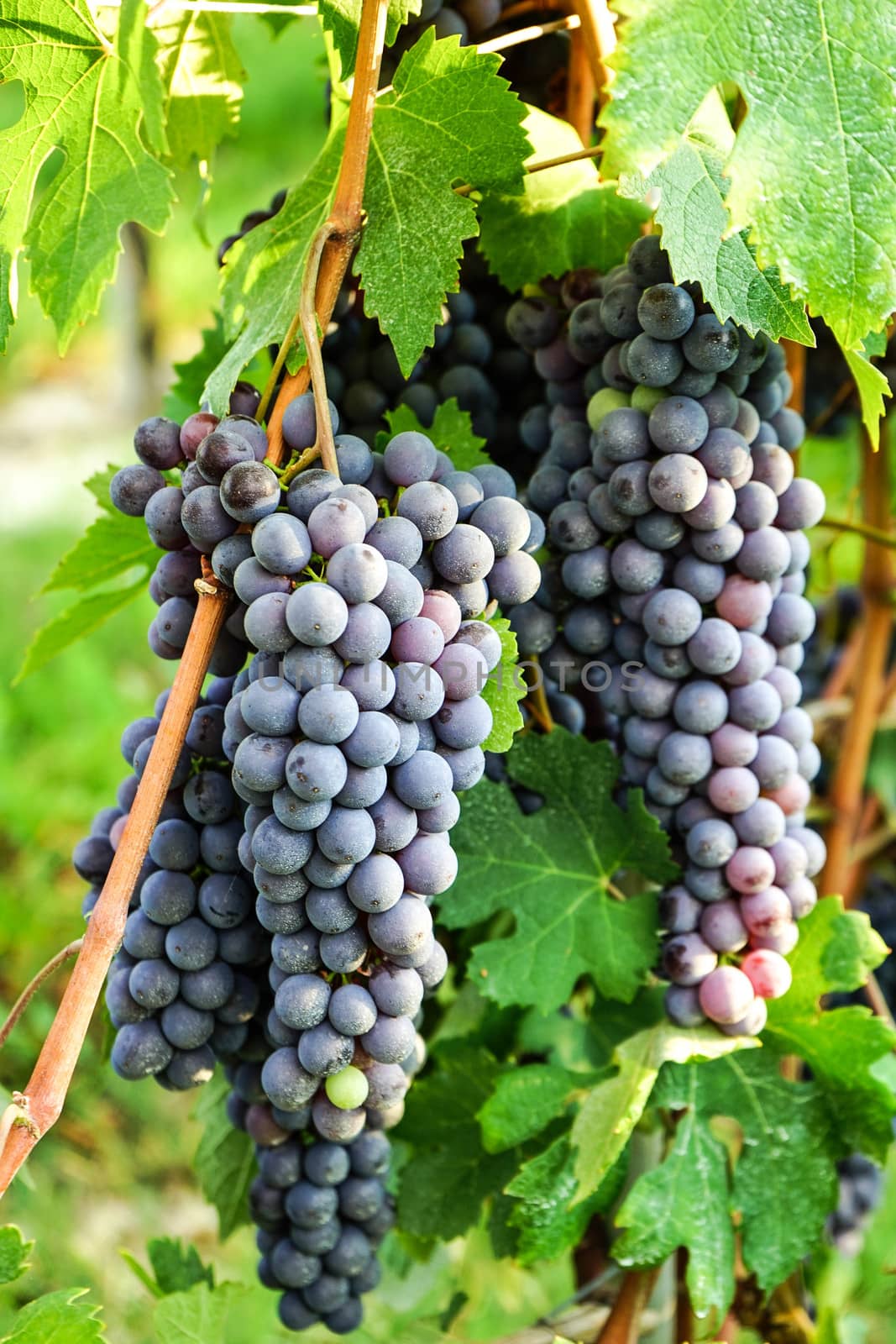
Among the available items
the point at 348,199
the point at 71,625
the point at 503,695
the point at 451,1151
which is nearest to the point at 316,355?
the point at 348,199

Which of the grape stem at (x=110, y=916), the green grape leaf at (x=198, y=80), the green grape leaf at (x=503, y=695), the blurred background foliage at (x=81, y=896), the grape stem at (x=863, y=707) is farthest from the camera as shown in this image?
the blurred background foliage at (x=81, y=896)

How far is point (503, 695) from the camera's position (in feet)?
2.35

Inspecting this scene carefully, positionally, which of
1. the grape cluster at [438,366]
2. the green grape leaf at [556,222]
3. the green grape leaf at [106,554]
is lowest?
the green grape leaf at [106,554]

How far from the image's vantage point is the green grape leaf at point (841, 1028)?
0.86 m

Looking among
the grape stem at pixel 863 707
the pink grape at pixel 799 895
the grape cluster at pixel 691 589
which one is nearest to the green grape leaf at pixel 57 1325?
the grape cluster at pixel 691 589

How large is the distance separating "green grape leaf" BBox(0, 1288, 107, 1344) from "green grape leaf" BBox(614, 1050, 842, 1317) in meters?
0.36

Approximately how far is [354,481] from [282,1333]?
88 cm

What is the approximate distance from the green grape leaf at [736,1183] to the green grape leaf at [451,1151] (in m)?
0.15

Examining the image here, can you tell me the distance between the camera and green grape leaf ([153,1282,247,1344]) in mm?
823

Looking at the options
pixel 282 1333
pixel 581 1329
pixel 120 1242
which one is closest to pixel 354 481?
pixel 581 1329

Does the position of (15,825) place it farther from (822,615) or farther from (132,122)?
(132,122)

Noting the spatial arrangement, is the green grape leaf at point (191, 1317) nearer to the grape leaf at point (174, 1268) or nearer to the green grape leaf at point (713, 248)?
the grape leaf at point (174, 1268)

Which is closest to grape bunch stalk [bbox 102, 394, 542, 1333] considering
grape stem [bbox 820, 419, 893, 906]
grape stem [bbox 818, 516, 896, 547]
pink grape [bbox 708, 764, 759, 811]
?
pink grape [bbox 708, 764, 759, 811]

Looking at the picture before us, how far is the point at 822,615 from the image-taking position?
1477 millimetres
